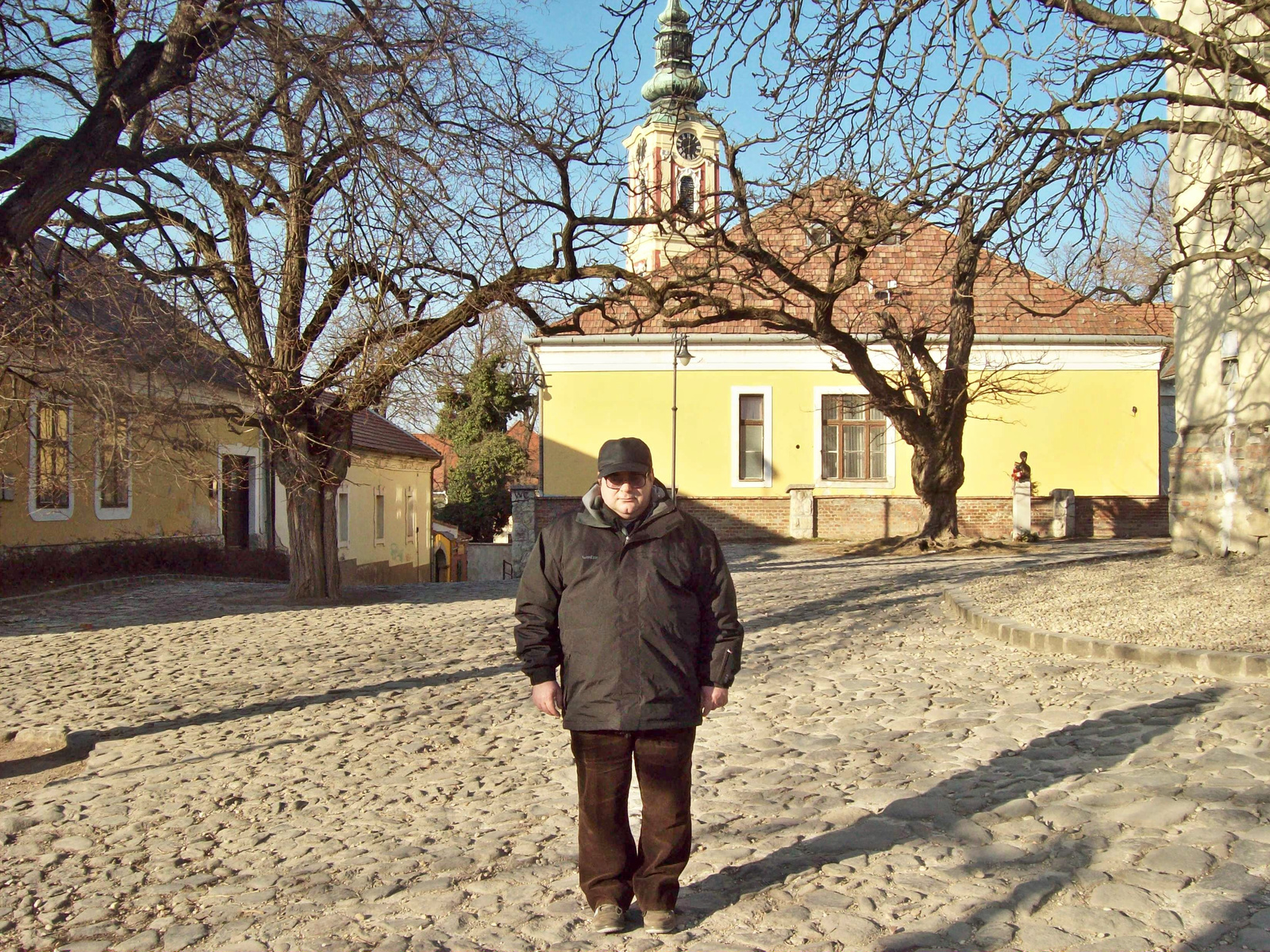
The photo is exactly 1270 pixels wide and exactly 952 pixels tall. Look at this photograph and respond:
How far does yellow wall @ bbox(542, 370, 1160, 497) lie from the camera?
94.7 ft

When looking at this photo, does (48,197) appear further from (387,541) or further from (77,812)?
(387,541)

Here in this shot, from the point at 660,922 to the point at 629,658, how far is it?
0.92 metres

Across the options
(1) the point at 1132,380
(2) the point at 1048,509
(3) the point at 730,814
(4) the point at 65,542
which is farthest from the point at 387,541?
(3) the point at 730,814

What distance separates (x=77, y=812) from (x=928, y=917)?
4.06 metres

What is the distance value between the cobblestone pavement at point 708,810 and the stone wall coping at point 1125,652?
0.18m

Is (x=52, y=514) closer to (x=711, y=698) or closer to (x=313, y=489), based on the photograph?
(x=313, y=489)

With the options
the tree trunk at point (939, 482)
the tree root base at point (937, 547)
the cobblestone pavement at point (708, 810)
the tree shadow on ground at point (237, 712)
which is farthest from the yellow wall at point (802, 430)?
the tree shadow on ground at point (237, 712)

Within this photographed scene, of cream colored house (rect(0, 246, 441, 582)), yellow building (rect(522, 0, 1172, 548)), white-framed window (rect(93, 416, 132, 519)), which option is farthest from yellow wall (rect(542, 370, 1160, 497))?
white-framed window (rect(93, 416, 132, 519))

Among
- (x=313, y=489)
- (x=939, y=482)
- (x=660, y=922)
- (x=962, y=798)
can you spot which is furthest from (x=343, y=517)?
(x=660, y=922)

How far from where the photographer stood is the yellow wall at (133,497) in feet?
40.7

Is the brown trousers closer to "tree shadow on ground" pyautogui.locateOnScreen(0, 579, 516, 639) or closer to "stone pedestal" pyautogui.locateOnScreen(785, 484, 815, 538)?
"tree shadow on ground" pyautogui.locateOnScreen(0, 579, 516, 639)

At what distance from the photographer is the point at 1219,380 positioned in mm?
14469

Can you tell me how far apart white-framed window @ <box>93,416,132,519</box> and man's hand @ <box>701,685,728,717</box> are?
24.6 feet

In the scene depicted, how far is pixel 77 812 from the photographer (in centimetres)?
543
